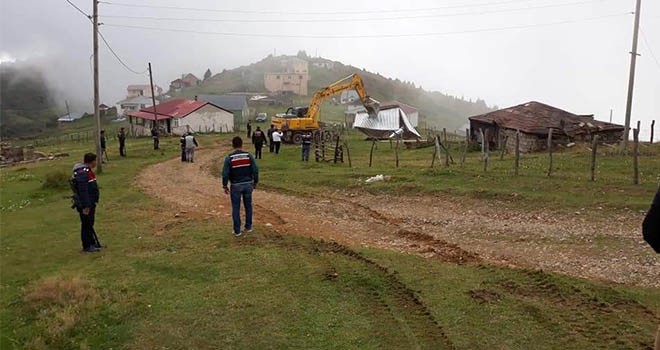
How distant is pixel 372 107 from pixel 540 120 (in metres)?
14.0

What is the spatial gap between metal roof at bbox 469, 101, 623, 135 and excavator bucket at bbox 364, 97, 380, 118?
886cm

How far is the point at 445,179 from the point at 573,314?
12.4m

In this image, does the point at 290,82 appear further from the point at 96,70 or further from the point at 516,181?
the point at 516,181

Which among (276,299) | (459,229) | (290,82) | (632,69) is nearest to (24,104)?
(290,82)

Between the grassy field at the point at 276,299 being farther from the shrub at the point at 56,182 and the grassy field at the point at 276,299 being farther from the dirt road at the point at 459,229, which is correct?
the shrub at the point at 56,182

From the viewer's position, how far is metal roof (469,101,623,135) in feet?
114

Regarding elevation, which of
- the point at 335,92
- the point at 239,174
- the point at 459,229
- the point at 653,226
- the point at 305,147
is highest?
the point at 335,92

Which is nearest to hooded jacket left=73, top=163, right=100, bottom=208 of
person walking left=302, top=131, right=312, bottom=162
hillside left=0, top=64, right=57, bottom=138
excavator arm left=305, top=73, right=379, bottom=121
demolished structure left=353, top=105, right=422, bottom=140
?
person walking left=302, top=131, right=312, bottom=162

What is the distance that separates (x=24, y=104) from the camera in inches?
6299

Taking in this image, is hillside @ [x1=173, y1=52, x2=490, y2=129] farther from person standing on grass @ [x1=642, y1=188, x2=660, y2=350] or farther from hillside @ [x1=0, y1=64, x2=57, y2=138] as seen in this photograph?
person standing on grass @ [x1=642, y1=188, x2=660, y2=350]

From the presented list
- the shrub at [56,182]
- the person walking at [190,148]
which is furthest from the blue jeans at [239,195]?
the person walking at [190,148]

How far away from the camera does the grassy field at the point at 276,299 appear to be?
285 inches

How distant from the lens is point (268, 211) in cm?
1622

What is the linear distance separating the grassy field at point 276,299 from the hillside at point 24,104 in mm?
109786
